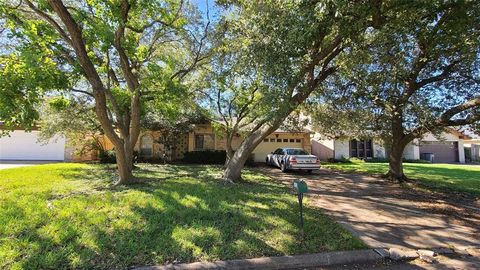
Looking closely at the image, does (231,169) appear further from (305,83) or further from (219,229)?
(219,229)

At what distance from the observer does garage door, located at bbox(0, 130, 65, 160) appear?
21.7 metres

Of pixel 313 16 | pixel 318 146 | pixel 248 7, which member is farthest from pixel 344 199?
pixel 318 146

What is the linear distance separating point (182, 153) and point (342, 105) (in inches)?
530

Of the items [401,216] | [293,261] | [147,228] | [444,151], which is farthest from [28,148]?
[444,151]

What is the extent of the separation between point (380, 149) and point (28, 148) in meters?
30.7

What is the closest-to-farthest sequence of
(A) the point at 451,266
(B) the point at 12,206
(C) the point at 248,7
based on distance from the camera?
(A) the point at 451,266 < (B) the point at 12,206 < (C) the point at 248,7

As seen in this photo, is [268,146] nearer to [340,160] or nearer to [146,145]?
[340,160]

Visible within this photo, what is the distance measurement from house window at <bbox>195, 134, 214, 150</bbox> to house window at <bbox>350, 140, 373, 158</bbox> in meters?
14.0

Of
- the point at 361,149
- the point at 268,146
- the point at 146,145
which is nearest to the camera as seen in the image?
the point at 146,145

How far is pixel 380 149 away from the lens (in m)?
28.6

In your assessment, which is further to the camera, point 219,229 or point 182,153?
point 182,153

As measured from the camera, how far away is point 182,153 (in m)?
22.7

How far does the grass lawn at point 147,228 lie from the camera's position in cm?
435

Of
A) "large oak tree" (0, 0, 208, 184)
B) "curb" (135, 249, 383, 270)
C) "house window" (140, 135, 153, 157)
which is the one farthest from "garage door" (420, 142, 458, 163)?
"curb" (135, 249, 383, 270)
